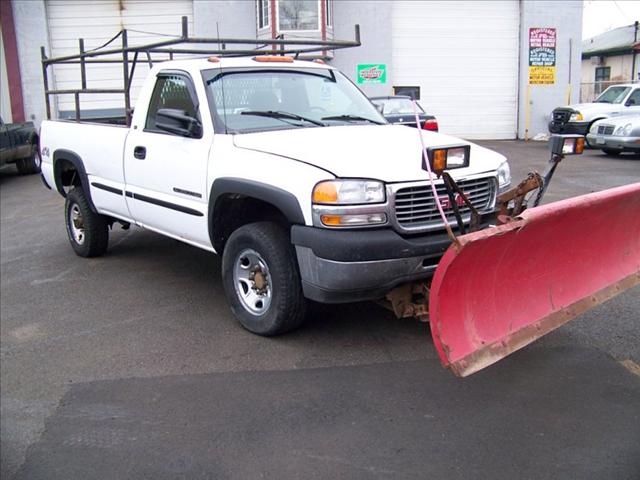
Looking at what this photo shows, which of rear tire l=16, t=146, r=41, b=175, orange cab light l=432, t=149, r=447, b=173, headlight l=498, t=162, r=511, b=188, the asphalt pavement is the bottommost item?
the asphalt pavement

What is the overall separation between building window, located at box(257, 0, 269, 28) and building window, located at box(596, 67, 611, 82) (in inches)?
1242

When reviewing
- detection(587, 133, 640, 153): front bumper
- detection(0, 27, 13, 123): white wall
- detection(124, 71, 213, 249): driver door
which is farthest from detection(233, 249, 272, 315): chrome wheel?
detection(0, 27, 13, 123): white wall

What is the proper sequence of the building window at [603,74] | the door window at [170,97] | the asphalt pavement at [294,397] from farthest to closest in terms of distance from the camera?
the building window at [603,74] → the door window at [170,97] → the asphalt pavement at [294,397]

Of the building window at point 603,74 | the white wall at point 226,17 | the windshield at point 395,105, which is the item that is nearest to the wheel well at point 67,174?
the windshield at point 395,105

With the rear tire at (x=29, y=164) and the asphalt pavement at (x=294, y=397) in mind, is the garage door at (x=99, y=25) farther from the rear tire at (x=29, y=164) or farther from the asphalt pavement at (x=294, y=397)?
the asphalt pavement at (x=294, y=397)

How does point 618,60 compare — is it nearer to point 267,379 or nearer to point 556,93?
point 556,93

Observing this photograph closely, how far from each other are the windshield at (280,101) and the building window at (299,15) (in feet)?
45.3

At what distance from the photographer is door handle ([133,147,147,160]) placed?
5.87 metres

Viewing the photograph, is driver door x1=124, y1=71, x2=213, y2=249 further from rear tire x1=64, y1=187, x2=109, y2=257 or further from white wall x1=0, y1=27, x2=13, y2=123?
white wall x1=0, y1=27, x2=13, y2=123

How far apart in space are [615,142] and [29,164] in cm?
1388

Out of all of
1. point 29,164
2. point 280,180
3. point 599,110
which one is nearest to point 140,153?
point 280,180

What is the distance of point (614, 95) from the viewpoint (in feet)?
62.0

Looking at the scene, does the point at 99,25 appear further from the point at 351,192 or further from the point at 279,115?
the point at 351,192

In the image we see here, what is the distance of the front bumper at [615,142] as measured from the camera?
15305 millimetres
